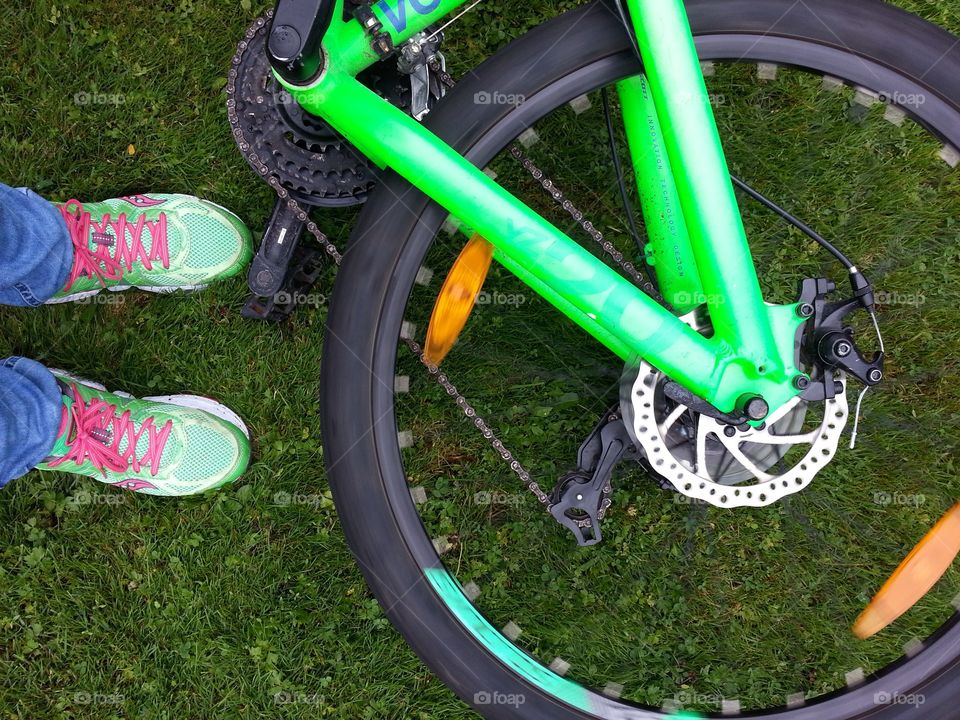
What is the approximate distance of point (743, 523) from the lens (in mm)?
2240

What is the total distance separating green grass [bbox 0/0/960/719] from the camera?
220cm

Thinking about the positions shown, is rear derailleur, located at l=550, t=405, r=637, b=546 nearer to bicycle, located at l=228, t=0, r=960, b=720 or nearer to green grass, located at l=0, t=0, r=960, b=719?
bicycle, located at l=228, t=0, r=960, b=720

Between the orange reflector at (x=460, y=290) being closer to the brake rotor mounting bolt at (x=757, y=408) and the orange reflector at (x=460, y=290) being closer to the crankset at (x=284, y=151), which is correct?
the crankset at (x=284, y=151)

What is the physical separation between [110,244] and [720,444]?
1815 millimetres

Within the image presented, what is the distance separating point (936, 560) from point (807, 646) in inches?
30.6

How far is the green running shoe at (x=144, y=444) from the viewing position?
208 cm
